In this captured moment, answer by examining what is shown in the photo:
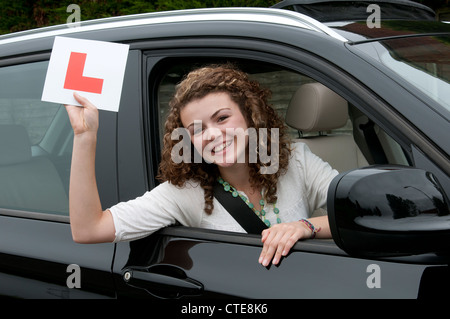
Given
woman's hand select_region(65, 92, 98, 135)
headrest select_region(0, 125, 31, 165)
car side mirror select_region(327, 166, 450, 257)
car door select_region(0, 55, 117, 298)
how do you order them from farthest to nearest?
1. headrest select_region(0, 125, 31, 165)
2. car door select_region(0, 55, 117, 298)
3. woman's hand select_region(65, 92, 98, 135)
4. car side mirror select_region(327, 166, 450, 257)

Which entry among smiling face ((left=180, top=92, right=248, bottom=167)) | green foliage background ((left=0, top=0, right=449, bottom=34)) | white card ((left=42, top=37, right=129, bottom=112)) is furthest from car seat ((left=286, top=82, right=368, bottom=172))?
green foliage background ((left=0, top=0, right=449, bottom=34))

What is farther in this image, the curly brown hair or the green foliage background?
the green foliage background

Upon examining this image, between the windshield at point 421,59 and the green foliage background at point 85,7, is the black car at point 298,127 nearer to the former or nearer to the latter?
the windshield at point 421,59

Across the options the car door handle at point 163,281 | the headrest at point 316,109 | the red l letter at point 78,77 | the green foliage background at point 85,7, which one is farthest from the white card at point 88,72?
the green foliage background at point 85,7

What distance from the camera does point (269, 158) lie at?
192cm

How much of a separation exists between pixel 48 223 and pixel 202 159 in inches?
21.2

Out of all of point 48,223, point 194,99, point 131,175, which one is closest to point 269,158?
point 194,99

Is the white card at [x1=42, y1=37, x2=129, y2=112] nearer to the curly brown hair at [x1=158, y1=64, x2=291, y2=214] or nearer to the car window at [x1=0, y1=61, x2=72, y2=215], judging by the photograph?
the curly brown hair at [x1=158, y1=64, x2=291, y2=214]

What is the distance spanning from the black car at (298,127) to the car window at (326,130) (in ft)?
0.04

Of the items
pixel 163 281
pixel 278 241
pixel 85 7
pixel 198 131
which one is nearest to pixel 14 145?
pixel 198 131

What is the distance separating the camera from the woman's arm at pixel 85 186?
158 cm

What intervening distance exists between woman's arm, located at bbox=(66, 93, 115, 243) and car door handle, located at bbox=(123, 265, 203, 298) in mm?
124

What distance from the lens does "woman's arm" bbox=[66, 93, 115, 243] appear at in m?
1.58

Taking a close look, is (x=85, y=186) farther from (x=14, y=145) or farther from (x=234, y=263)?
(x=14, y=145)
